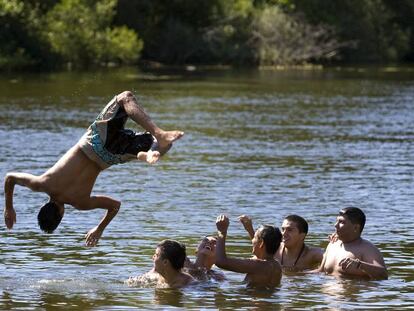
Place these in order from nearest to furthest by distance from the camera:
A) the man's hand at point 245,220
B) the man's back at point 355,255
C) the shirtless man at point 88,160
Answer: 1. the shirtless man at point 88,160
2. the man's hand at point 245,220
3. the man's back at point 355,255

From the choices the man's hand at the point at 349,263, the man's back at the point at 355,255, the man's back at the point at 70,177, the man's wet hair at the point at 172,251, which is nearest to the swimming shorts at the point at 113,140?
the man's back at the point at 70,177

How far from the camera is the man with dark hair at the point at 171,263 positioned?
48.3ft

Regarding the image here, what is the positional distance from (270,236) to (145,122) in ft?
7.19

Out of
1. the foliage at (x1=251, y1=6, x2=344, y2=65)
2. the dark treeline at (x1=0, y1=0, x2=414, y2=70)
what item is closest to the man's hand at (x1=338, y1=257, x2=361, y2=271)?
the dark treeline at (x1=0, y1=0, x2=414, y2=70)

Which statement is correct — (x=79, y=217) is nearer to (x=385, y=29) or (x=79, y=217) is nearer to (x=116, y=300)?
(x=116, y=300)

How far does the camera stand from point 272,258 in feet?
50.1

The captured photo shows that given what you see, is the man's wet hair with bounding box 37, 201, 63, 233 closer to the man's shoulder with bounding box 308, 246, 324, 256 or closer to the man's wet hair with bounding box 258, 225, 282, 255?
the man's wet hair with bounding box 258, 225, 282, 255

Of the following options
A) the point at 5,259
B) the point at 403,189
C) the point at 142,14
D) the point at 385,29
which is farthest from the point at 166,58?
the point at 5,259

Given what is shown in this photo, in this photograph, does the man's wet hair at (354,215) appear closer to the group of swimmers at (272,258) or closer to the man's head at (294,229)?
the group of swimmers at (272,258)

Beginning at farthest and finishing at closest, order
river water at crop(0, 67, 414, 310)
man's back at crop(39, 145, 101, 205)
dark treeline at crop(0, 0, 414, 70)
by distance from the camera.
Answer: dark treeline at crop(0, 0, 414, 70), river water at crop(0, 67, 414, 310), man's back at crop(39, 145, 101, 205)

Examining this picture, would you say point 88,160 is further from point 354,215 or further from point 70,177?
point 354,215

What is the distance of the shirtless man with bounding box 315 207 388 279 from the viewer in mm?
15617

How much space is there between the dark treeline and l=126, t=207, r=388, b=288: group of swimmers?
56.3 metres

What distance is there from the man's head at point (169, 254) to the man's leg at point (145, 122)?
1.51m
